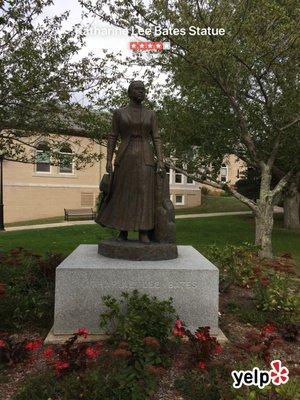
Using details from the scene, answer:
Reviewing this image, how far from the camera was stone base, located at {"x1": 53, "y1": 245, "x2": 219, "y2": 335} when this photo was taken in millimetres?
5371

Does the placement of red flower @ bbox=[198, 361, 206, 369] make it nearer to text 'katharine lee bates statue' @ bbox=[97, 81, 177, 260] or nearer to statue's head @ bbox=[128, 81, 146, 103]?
text 'katharine lee bates statue' @ bbox=[97, 81, 177, 260]

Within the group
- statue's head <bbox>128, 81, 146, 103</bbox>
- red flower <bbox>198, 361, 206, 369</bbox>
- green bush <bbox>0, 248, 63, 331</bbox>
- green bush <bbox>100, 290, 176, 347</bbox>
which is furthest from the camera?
statue's head <bbox>128, 81, 146, 103</bbox>

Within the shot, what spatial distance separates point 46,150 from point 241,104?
644 centimetres

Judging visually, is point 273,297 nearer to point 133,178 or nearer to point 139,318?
point 139,318

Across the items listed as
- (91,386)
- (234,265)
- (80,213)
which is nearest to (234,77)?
(234,265)

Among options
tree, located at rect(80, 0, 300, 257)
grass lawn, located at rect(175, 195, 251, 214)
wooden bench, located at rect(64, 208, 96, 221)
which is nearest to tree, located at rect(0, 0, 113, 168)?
tree, located at rect(80, 0, 300, 257)

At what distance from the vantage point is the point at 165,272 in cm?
545

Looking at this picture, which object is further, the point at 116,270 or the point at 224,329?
the point at 224,329

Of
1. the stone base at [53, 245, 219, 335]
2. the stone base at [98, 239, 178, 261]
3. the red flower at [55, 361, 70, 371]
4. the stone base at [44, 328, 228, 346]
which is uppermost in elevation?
the stone base at [98, 239, 178, 261]

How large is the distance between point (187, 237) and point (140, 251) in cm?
1048

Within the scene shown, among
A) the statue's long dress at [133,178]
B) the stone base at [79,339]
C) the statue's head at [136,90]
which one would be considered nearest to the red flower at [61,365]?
the stone base at [79,339]

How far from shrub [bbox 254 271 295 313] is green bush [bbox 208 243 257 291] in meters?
0.68

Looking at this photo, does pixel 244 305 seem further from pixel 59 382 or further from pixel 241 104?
pixel 241 104

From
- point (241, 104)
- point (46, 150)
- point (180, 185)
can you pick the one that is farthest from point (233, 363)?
point (180, 185)
